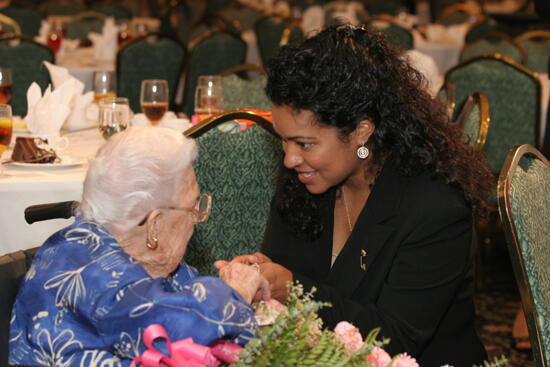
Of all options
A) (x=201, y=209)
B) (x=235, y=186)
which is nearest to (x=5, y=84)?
(x=235, y=186)

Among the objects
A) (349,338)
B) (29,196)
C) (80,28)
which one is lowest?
(29,196)

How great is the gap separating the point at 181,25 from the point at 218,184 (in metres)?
6.68

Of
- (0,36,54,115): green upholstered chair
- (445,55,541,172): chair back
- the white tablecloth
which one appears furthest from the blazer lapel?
(0,36,54,115): green upholstered chair

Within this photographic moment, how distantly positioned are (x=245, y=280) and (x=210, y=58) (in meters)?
4.33

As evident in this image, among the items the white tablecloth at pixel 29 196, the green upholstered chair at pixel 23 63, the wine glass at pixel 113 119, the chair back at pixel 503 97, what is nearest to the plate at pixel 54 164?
the white tablecloth at pixel 29 196

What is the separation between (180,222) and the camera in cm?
165

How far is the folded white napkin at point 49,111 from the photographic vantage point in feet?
10.3

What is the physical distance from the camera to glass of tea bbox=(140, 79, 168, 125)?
332 cm

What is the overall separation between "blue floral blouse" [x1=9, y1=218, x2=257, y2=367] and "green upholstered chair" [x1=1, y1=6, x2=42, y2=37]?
6922mm

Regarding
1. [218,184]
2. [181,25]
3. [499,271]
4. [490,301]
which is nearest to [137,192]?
[218,184]

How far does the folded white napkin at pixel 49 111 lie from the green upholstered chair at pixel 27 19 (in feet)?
16.8

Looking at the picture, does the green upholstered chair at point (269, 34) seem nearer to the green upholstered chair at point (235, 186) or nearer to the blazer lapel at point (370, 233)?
the green upholstered chair at point (235, 186)

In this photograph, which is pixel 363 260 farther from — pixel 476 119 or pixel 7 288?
pixel 476 119

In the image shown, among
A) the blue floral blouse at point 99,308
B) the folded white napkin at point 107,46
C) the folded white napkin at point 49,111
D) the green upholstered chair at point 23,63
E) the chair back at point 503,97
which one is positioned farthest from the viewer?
the folded white napkin at point 107,46
